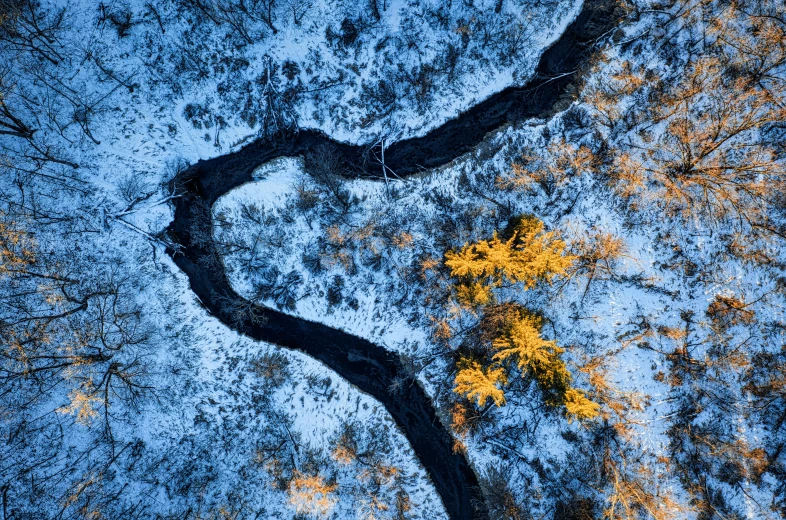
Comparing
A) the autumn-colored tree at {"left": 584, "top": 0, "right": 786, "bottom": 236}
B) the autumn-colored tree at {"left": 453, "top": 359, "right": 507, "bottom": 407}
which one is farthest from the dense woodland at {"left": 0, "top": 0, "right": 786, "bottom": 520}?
the autumn-colored tree at {"left": 453, "top": 359, "right": 507, "bottom": 407}

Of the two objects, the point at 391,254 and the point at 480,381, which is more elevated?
the point at 391,254

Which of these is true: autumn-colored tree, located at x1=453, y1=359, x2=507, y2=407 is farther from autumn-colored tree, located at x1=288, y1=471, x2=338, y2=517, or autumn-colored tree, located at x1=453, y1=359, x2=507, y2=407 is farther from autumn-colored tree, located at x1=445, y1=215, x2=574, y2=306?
autumn-colored tree, located at x1=288, y1=471, x2=338, y2=517

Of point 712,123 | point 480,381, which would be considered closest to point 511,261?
point 480,381

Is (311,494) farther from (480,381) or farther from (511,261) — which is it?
(511,261)

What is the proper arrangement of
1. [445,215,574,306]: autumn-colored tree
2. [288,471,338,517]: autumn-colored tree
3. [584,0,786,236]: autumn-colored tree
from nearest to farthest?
[445,215,574,306]: autumn-colored tree < [584,0,786,236]: autumn-colored tree < [288,471,338,517]: autumn-colored tree

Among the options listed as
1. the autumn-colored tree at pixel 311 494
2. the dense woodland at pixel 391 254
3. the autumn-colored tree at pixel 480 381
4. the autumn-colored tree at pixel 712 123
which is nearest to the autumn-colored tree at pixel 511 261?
the dense woodland at pixel 391 254
